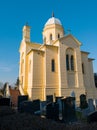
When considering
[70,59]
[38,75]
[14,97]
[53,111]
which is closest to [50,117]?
[53,111]

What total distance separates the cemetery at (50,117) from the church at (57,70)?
409cm

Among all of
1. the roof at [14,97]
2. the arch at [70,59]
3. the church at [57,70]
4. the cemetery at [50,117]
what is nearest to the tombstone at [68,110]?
the cemetery at [50,117]

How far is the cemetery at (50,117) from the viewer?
11.7 feet

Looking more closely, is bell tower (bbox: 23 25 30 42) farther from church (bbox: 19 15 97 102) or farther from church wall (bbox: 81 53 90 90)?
church wall (bbox: 81 53 90 90)

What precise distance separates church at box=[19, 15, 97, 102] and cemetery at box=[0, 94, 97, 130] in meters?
4.09

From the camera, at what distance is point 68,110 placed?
11055 mm

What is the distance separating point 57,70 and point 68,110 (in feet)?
46.5

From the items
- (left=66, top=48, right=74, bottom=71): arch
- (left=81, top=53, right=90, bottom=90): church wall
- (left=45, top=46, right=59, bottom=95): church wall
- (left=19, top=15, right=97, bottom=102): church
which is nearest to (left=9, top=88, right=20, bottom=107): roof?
(left=19, top=15, right=97, bottom=102): church

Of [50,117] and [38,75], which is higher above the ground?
[38,75]

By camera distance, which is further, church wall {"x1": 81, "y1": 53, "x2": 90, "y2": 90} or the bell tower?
the bell tower

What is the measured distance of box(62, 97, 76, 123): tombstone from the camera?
419 inches

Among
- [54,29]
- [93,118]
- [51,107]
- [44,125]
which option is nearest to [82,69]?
[54,29]

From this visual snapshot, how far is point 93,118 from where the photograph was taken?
19.5ft

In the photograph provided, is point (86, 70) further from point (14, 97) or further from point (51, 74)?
point (14, 97)
